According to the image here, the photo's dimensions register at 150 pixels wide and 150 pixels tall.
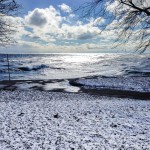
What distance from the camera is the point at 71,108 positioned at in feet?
37.7

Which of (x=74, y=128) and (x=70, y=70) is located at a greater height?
(x=74, y=128)

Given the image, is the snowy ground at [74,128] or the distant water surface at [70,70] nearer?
the snowy ground at [74,128]

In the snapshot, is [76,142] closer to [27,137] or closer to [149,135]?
[27,137]

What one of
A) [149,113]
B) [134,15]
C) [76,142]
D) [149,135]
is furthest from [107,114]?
[134,15]

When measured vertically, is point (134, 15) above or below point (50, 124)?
above

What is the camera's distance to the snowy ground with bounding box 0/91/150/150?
6.84 metres

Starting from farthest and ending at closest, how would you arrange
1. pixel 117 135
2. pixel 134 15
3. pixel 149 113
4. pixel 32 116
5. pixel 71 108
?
pixel 134 15 < pixel 71 108 < pixel 149 113 < pixel 32 116 < pixel 117 135

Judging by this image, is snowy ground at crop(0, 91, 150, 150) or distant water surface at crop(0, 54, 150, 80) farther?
distant water surface at crop(0, 54, 150, 80)

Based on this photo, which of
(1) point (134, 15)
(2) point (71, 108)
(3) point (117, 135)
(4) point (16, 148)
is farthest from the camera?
(1) point (134, 15)

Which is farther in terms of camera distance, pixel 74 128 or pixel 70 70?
pixel 70 70

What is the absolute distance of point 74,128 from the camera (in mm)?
8234

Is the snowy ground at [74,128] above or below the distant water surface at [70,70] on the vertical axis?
above

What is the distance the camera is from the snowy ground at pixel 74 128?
684cm

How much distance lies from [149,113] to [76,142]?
15.9 feet
